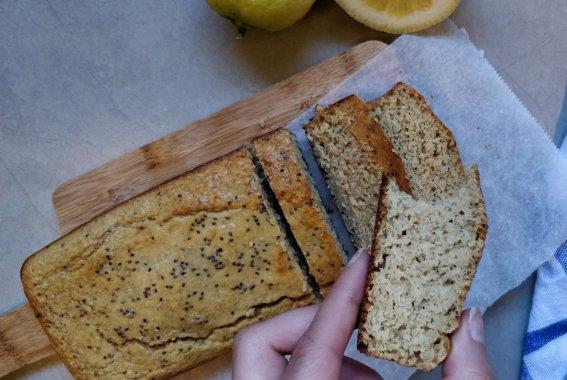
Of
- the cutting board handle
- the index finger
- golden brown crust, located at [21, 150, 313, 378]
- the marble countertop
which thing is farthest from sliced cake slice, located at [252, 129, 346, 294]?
the cutting board handle

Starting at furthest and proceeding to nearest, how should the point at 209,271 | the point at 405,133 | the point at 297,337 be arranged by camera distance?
the point at 405,133 → the point at 209,271 → the point at 297,337

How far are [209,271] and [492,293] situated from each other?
1210mm

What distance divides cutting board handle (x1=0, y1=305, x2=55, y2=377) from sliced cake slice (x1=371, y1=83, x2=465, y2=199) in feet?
5.30

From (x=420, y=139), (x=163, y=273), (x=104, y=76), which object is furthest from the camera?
(x=104, y=76)

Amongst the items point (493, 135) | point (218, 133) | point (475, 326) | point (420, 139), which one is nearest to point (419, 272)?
point (475, 326)

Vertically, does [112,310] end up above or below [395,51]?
below

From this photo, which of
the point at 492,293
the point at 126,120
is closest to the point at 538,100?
the point at 492,293

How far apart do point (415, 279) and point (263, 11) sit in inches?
44.6

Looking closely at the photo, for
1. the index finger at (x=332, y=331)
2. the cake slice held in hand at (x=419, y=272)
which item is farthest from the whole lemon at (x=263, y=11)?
the index finger at (x=332, y=331)

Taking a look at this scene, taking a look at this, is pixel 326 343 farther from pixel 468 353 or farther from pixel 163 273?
pixel 163 273

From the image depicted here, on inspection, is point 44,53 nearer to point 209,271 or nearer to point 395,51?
point 209,271

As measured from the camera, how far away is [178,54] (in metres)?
2.72

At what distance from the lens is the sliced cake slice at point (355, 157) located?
2346 millimetres

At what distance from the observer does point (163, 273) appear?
90.5 inches
